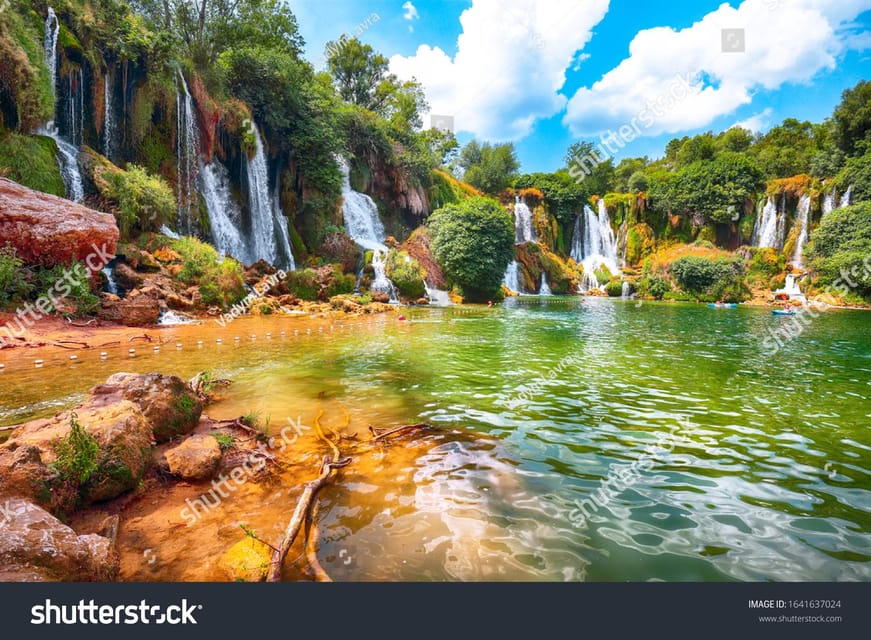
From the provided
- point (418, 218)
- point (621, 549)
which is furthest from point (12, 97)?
point (418, 218)

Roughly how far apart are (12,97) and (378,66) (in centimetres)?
4030

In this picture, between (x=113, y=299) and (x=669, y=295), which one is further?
(x=669, y=295)

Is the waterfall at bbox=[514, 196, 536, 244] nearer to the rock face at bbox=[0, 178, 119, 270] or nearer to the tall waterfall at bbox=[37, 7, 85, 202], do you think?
the tall waterfall at bbox=[37, 7, 85, 202]

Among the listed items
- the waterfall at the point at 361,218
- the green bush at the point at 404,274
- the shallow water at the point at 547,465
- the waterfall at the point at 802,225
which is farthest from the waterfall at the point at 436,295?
the waterfall at the point at 802,225

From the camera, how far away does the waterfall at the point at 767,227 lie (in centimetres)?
4048

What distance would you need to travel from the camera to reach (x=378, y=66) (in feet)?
151

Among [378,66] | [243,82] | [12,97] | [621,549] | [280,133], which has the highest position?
[378,66]

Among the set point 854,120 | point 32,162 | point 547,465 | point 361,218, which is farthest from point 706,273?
point 32,162

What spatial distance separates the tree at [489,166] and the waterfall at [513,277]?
47.3 ft

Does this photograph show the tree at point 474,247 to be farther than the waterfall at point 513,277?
No

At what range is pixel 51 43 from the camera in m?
15.0

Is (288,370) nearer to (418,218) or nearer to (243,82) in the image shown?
(243,82)

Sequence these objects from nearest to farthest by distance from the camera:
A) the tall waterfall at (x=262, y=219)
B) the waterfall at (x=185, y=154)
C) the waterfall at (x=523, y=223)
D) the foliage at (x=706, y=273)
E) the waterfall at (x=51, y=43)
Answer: the waterfall at (x=51, y=43) < the waterfall at (x=185, y=154) < the tall waterfall at (x=262, y=219) < the foliage at (x=706, y=273) < the waterfall at (x=523, y=223)

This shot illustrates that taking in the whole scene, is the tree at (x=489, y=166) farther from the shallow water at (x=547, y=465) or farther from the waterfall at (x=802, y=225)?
the shallow water at (x=547, y=465)
